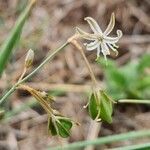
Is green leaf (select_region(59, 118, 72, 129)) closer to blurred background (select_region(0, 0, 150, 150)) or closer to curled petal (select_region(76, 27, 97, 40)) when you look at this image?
curled petal (select_region(76, 27, 97, 40))

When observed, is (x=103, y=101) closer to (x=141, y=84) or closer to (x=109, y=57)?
(x=141, y=84)

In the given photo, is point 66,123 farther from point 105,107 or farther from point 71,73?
point 71,73

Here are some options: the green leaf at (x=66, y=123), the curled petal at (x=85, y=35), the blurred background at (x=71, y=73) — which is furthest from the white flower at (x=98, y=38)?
the blurred background at (x=71, y=73)

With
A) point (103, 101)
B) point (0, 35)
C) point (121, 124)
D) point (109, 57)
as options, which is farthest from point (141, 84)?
point (103, 101)

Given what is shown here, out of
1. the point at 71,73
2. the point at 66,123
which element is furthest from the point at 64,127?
the point at 71,73

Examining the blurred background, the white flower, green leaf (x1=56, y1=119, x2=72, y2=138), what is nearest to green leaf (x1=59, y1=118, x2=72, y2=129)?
green leaf (x1=56, y1=119, x2=72, y2=138)

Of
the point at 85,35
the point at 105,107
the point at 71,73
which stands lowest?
the point at 71,73
